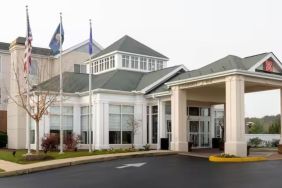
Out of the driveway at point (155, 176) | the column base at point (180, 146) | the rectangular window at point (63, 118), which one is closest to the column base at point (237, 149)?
the driveway at point (155, 176)

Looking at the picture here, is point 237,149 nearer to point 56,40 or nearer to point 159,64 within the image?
point 56,40

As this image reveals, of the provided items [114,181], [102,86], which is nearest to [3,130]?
[102,86]

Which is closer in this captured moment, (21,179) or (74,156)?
(21,179)

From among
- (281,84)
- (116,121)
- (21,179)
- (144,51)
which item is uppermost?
(144,51)

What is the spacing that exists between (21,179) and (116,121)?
15.3 m

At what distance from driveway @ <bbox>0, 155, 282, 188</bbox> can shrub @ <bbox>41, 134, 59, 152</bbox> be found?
9.21 meters

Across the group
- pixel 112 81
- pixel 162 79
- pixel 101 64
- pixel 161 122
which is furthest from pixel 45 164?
pixel 101 64

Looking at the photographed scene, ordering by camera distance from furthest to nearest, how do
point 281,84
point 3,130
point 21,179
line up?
1. point 3,130
2. point 281,84
3. point 21,179

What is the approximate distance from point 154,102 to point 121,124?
10.2 feet

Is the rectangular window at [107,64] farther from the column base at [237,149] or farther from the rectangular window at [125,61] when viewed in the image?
the column base at [237,149]

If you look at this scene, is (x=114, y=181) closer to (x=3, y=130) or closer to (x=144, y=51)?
(x=144, y=51)

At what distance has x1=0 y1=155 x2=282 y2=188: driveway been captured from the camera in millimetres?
14617

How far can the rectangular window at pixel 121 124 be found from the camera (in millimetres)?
32594

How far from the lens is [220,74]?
25328 millimetres
